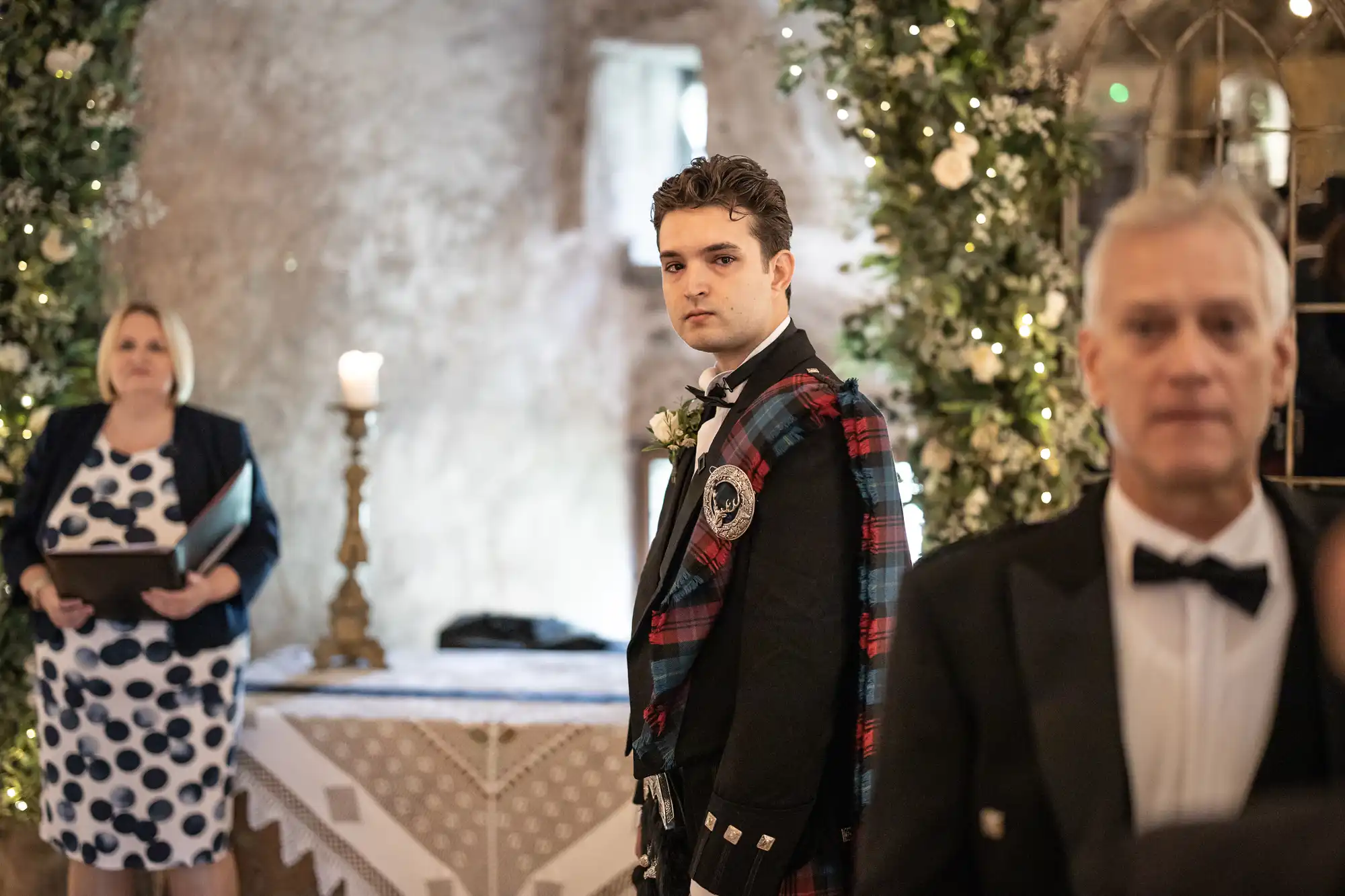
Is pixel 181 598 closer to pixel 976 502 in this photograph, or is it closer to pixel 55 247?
pixel 55 247

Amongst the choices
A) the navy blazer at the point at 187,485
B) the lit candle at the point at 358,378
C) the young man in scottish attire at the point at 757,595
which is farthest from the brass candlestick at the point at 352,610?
the young man in scottish attire at the point at 757,595

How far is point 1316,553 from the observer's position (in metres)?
0.99

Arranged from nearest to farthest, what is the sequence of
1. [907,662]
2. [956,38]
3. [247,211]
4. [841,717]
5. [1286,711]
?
[1286,711]
[907,662]
[841,717]
[956,38]
[247,211]

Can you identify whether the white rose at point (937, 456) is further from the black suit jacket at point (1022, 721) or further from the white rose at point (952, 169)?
the black suit jacket at point (1022, 721)

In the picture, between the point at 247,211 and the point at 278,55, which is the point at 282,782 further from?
the point at 278,55

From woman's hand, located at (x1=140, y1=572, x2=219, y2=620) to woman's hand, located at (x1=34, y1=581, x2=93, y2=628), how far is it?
155 mm

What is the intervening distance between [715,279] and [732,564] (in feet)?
1.40

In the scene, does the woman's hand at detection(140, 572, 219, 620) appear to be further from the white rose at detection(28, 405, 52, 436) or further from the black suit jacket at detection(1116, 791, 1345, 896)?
the black suit jacket at detection(1116, 791, 1345, 896)

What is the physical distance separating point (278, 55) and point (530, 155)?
1.13 meters

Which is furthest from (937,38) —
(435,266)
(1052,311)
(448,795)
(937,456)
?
(435,266)

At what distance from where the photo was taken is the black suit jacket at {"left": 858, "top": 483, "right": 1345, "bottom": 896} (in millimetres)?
963

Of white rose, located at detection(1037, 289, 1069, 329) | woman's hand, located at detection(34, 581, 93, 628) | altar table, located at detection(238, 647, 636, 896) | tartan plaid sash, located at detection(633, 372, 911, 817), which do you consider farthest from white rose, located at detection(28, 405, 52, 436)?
white rose, located at detection(1037, 289, 1069, 329)

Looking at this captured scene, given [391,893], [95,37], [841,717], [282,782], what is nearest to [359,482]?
[282,782]

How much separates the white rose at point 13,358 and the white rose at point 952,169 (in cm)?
260
